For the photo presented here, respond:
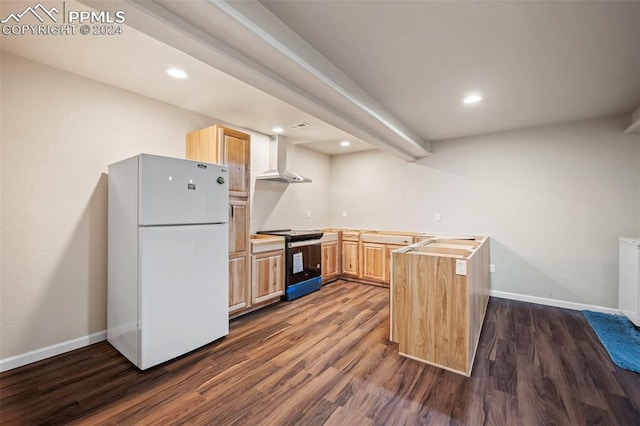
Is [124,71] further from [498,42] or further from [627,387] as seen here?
[627,387]

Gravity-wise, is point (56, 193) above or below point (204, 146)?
below

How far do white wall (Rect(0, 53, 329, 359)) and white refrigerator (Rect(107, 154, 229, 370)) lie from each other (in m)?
0.21

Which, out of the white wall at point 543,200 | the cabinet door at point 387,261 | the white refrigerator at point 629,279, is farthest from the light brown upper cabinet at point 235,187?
the white refrigerator at point 629,279

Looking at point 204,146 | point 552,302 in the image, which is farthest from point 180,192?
point 552,302

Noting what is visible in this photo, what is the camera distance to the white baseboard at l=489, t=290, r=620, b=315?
3.37m

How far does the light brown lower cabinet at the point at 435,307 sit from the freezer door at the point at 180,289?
176 cm

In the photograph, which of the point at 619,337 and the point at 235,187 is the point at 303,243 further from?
Result: the point at 619,337

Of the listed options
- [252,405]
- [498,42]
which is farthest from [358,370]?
[498,42]

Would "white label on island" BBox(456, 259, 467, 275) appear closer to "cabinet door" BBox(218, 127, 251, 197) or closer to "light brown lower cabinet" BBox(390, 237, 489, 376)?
"light brown lower cabinet" BBox(390, 237, 489, 376)

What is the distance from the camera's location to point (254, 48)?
67.1 inches

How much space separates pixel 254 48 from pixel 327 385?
245 cm

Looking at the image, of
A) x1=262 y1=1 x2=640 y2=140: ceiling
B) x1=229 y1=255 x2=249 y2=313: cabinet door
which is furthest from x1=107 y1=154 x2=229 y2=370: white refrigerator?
x1=262 y1=1 x2=640 y2=140: ceiling

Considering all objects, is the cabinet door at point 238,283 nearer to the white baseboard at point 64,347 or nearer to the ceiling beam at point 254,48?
the white baseboard at point 64,347

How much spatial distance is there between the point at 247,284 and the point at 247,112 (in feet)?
7.20
